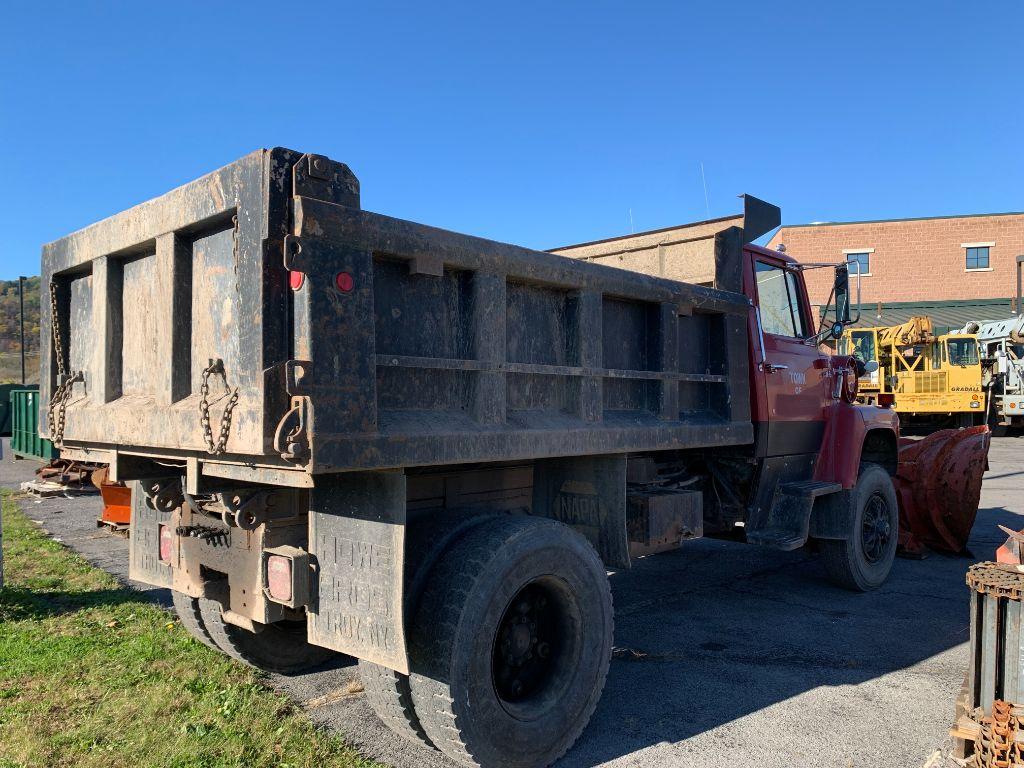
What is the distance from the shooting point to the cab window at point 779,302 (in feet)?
18.9

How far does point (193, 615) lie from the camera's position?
4336mm

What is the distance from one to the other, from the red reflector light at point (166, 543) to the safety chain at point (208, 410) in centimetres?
135

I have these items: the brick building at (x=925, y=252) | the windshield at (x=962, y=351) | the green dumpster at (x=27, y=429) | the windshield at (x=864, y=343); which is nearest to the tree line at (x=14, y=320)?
the green dumpster at (x=27, y=429)

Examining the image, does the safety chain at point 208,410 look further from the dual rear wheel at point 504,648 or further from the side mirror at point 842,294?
the side mirror at point 842,294

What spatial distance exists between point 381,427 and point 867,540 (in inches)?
203

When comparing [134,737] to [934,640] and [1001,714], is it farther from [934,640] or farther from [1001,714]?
[934,640]

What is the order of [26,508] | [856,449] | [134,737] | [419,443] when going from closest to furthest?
[419,443] → [134,737] → [856,449] → [26,508]

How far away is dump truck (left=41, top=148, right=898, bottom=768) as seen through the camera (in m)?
2.78

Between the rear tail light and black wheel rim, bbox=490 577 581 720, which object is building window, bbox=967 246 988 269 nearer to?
black wheel rim, bbox=490 577 581 720

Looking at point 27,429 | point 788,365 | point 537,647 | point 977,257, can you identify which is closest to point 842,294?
point 788,365

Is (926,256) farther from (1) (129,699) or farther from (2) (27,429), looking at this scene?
(1) (129,699)

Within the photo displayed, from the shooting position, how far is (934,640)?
5207 mm

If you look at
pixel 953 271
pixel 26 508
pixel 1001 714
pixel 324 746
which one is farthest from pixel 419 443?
pixel 953 271

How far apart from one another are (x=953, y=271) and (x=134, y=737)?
42.1 meters
